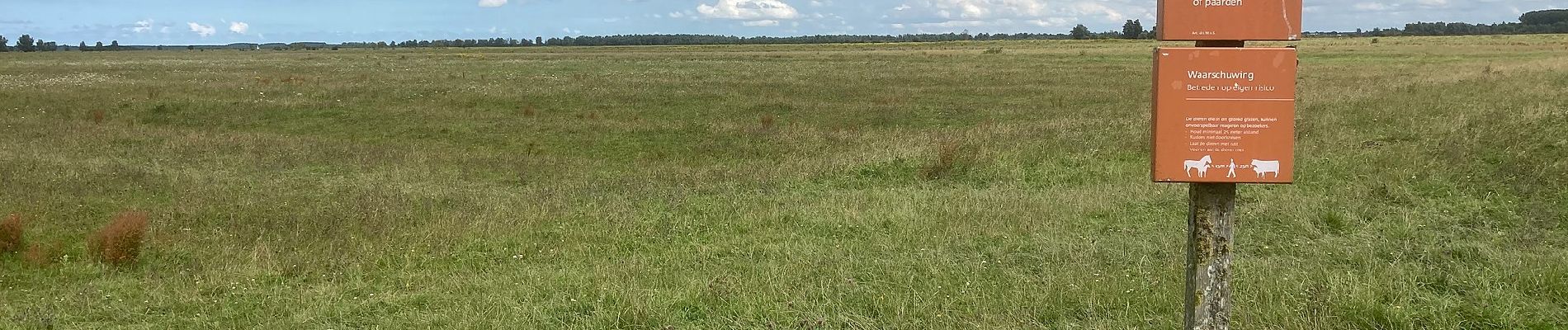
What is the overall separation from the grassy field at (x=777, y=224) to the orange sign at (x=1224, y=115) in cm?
155

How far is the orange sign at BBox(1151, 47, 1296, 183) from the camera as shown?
3.13 meters

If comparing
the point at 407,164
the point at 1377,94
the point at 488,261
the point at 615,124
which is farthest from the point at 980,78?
the point at 488,261

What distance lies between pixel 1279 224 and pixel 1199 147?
177 inches

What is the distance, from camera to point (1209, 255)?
3537 mm

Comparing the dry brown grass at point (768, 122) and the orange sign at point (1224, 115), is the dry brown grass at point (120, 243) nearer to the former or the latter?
the orange sign at point (1224, 115)

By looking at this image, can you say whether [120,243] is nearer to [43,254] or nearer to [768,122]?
[43,254]

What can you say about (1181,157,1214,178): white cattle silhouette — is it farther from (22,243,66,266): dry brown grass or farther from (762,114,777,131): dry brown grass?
(762,114,777,131): dry brown grass

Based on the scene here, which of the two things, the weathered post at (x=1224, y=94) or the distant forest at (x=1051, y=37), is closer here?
the weathered post at (x=1224, y=94)

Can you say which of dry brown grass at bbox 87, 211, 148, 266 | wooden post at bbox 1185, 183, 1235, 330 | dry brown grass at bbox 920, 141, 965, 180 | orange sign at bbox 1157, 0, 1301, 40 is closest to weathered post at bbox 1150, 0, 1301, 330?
orange sign at bbox 1157, 0, 1301, 40

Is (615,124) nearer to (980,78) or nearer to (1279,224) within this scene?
(1279,224)

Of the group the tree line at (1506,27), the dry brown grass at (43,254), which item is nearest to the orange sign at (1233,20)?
the dry brown grass at (43,254)

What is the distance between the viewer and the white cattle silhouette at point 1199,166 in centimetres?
321

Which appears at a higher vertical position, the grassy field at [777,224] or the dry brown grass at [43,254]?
the grassy field at [777,224]

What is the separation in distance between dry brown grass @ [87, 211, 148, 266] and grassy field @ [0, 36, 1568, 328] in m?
0.14
